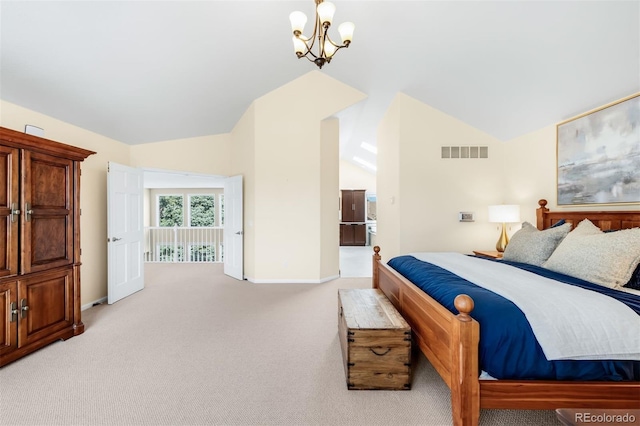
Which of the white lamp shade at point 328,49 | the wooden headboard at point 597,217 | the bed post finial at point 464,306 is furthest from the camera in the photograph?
the wooden headboard at point 597,217

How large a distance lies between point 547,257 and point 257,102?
466 cm

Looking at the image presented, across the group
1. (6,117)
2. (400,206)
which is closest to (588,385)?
(400,206)

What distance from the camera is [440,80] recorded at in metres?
3.98

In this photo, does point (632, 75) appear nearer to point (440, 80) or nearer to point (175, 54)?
point (440, 80)

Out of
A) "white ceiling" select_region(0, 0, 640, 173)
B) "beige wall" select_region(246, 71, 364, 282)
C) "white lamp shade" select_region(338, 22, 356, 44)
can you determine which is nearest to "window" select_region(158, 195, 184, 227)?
"white ceiling" select_region(0, 0, 640, 173)

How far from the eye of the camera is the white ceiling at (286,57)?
243cm

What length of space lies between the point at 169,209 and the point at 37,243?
8791 millimetres

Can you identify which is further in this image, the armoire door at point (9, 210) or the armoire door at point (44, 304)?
the armoire door at point (44, 304)

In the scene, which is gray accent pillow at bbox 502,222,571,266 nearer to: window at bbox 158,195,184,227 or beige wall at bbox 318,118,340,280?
beige wall at bbox 318,118,340,280

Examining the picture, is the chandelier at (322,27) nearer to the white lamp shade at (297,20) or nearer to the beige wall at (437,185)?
the white lamp shade at (297,20)

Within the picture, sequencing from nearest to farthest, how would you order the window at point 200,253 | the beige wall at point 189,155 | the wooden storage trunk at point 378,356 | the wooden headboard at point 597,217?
the wooden storage trunk at point 378,356, the wooden headboard at point 597,217, the beige wall at point 189,155, the window at point 200,253

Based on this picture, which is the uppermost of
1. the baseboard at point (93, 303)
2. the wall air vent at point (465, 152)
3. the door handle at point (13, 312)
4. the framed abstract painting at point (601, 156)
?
the wall air vent at point (465, 152)

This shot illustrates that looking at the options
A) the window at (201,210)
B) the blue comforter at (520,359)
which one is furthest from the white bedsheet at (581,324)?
the window at (201,210)

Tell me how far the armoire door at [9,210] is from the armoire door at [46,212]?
5 cm
